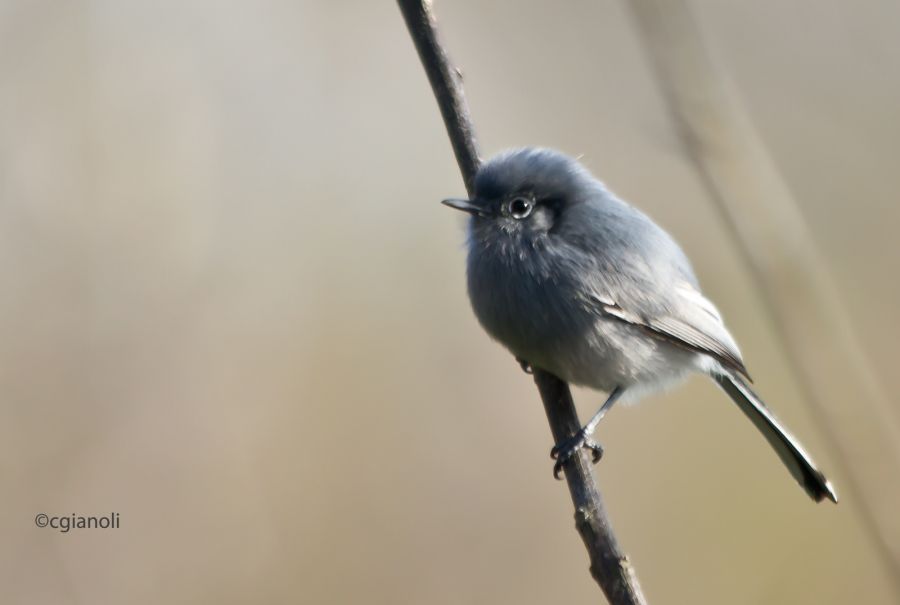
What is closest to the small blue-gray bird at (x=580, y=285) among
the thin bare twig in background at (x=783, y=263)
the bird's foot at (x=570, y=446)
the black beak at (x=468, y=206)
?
the black beak at (x=468, y=206)

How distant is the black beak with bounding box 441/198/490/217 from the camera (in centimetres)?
219

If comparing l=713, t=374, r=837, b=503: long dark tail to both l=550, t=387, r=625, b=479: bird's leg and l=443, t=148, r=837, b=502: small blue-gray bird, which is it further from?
l=550, t=387, r=625, b=479: bird's leg

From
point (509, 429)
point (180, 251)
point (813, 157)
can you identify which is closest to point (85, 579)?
point (180, 251)

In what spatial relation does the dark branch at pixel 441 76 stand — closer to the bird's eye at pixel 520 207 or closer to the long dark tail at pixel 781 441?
the bird's eye at pixel 520 207

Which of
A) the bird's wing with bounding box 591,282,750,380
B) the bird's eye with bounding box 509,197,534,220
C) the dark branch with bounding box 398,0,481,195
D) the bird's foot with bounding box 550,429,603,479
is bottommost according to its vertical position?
Answer: the bird's foot with bounding box 550,429,603,479

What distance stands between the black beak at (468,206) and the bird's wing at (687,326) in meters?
0.41

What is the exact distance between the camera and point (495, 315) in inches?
87.5

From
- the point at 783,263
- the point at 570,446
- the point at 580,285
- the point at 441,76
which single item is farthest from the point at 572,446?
the point at 783,263

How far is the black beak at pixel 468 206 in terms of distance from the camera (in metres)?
2.19

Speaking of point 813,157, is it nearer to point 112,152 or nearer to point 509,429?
point 509,429

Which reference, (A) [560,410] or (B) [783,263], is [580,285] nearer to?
(A) [560,410]

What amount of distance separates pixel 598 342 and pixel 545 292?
0.19m

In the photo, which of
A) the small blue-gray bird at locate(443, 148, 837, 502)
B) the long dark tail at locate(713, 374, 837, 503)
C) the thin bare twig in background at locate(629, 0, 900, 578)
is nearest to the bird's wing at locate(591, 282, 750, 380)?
the small blue-gray bird at locate(443, 148, 837, 502)

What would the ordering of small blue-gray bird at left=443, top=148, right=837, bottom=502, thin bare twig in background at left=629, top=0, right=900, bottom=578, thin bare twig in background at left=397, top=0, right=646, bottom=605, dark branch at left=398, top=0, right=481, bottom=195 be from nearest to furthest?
thin bare twig in background at left=629, top=0, right=900, bottom=578
thin bare twig in background at left=397, top=0, right=646, bottom=605
dark branch at left=398, top=0, right=481, bottom=195
small blue-gray bird at left=443, top=148, right=837, bottom=502
